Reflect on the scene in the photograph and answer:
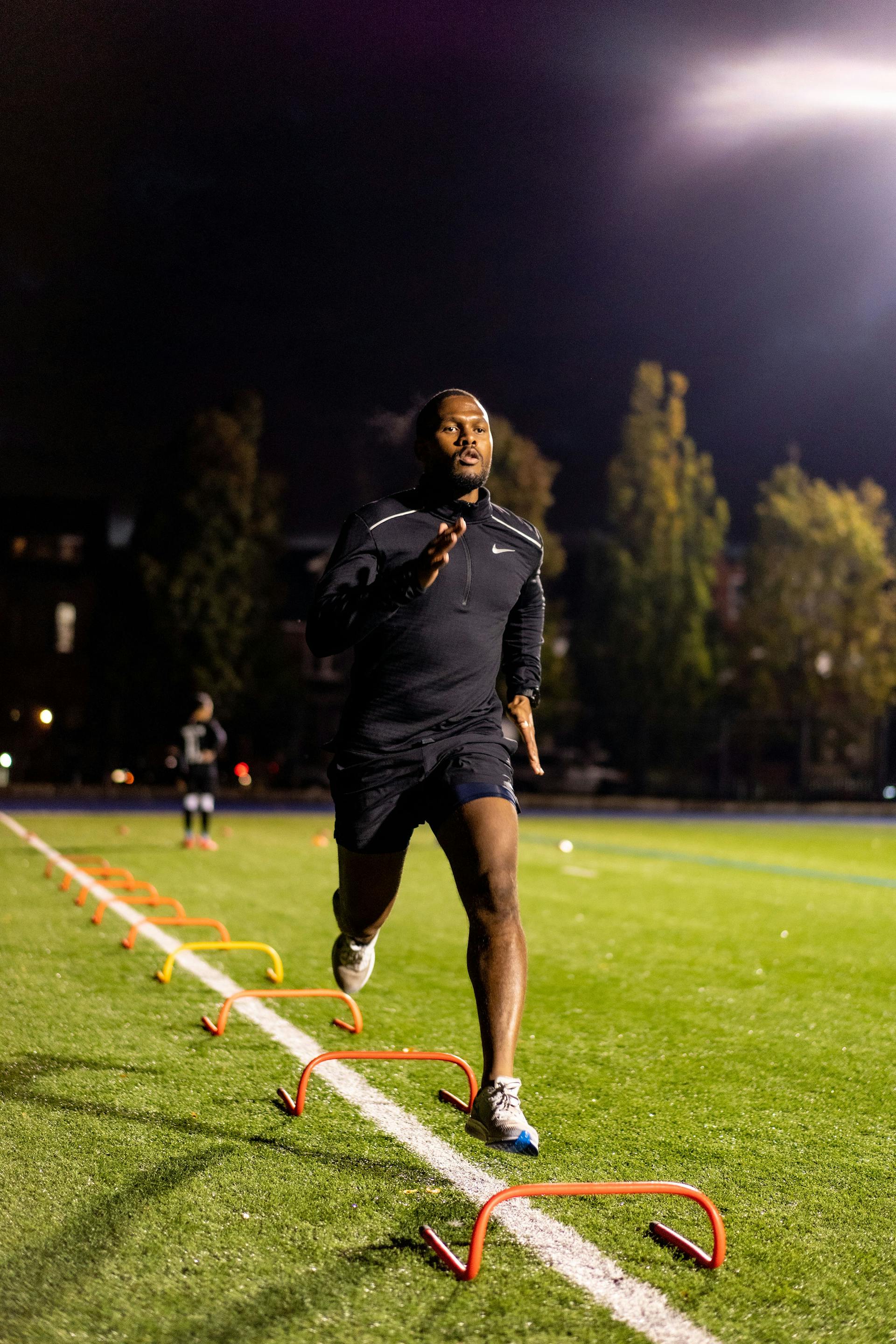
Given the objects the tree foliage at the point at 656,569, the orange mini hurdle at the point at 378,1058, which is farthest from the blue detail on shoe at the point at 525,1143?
the tree foliage at the point at 656,569

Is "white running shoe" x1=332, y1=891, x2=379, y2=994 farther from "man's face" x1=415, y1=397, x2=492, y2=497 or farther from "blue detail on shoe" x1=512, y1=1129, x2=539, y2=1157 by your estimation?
"man's face" x1=415, y1=397, x2=492, y2=497

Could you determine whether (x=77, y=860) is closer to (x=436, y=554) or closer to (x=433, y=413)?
(x=433, y=413)

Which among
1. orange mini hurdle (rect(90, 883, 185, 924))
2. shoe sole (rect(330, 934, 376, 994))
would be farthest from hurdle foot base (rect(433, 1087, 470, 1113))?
orange mini hurdle (rect(90, 883, 185, 924))

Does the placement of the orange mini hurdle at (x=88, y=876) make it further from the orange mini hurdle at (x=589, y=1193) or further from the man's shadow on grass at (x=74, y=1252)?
the orange mini hurdle at (x=589, y=1193)

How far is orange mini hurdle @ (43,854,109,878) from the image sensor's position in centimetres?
1346

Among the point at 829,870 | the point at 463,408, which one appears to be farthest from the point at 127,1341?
the point at 829,870

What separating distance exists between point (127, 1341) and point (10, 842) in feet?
53.0

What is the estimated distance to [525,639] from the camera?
469cm

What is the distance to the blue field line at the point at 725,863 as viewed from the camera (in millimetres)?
16266

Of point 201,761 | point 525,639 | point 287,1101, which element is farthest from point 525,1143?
point 201,761

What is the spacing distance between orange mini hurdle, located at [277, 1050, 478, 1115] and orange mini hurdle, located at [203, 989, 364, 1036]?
687 millimetres

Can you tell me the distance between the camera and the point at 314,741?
38375mm

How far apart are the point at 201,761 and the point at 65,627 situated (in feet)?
99.6

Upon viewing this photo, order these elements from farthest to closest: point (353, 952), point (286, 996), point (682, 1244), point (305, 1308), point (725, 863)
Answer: point (725, 863) → point (286, 996) → point (353, 952) → point (682, 1244) → point (305, 1308)
